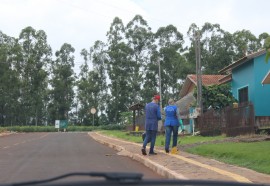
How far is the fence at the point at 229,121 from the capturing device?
21188 mm

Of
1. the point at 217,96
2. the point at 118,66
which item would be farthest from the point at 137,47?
the point at 217,96

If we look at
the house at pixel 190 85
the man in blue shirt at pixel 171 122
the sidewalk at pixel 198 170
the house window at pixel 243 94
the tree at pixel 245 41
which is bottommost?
the sidewalk at pixel 198 170

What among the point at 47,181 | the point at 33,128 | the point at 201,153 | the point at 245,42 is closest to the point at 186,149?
the point at 201,153

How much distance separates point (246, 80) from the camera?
91.1ft

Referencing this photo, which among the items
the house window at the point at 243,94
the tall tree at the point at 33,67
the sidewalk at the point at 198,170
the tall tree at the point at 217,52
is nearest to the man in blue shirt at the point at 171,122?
the sidewalk at the point at 198,170

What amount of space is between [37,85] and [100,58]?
11437mm

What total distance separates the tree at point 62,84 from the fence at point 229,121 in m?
62.2

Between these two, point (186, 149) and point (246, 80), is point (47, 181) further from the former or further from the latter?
point (246, 80)

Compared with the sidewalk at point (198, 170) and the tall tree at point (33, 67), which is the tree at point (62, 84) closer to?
the tall tree at point (33, 67)

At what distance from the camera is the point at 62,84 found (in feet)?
285

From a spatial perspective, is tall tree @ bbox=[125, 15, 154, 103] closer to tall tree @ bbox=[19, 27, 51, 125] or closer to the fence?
tall tree @ bbox=[19, 27, 51, 125]

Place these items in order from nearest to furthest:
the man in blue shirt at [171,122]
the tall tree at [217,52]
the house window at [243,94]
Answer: the man in blue shirt at [171,122] → the house window at [243,94] → the tall tree at [217,52]

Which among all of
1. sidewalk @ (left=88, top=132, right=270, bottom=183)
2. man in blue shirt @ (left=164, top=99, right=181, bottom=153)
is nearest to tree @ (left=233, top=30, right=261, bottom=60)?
man in blue shirt @ (left=164, top=99, right=181, bottom=153)

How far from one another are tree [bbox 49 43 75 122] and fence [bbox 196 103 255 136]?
62.2 meters
